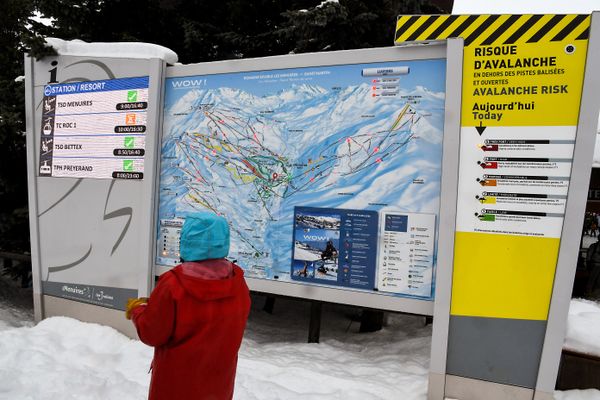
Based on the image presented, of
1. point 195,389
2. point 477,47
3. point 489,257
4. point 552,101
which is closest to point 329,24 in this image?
point 477,47

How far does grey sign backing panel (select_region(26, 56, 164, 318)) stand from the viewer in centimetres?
468

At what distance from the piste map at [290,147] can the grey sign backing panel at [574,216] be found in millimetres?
955

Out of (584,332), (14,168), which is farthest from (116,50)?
(584,332)

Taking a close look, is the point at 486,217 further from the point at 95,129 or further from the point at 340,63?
A: the point at 95,129

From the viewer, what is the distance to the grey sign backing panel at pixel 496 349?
3.31 metres

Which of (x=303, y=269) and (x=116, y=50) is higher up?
(x=116, y=50)

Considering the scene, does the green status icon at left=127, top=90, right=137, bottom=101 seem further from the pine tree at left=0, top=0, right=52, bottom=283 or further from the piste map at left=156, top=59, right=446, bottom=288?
the pine tree at left=0, top=0, right=52, bottom=283

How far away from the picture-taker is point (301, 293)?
4.19 meters

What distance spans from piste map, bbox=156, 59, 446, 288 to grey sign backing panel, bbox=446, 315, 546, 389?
3.22 ft

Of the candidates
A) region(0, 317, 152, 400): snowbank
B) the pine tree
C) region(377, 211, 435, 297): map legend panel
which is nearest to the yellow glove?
region(0, 317, 152, 400): snowbank

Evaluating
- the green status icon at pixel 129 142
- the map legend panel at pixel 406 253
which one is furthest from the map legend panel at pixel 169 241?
the map legend panel at pixel 406 253

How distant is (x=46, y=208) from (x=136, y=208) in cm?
130

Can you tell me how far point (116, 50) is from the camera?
4809mm

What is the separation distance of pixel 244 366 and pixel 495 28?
354 centimetres
